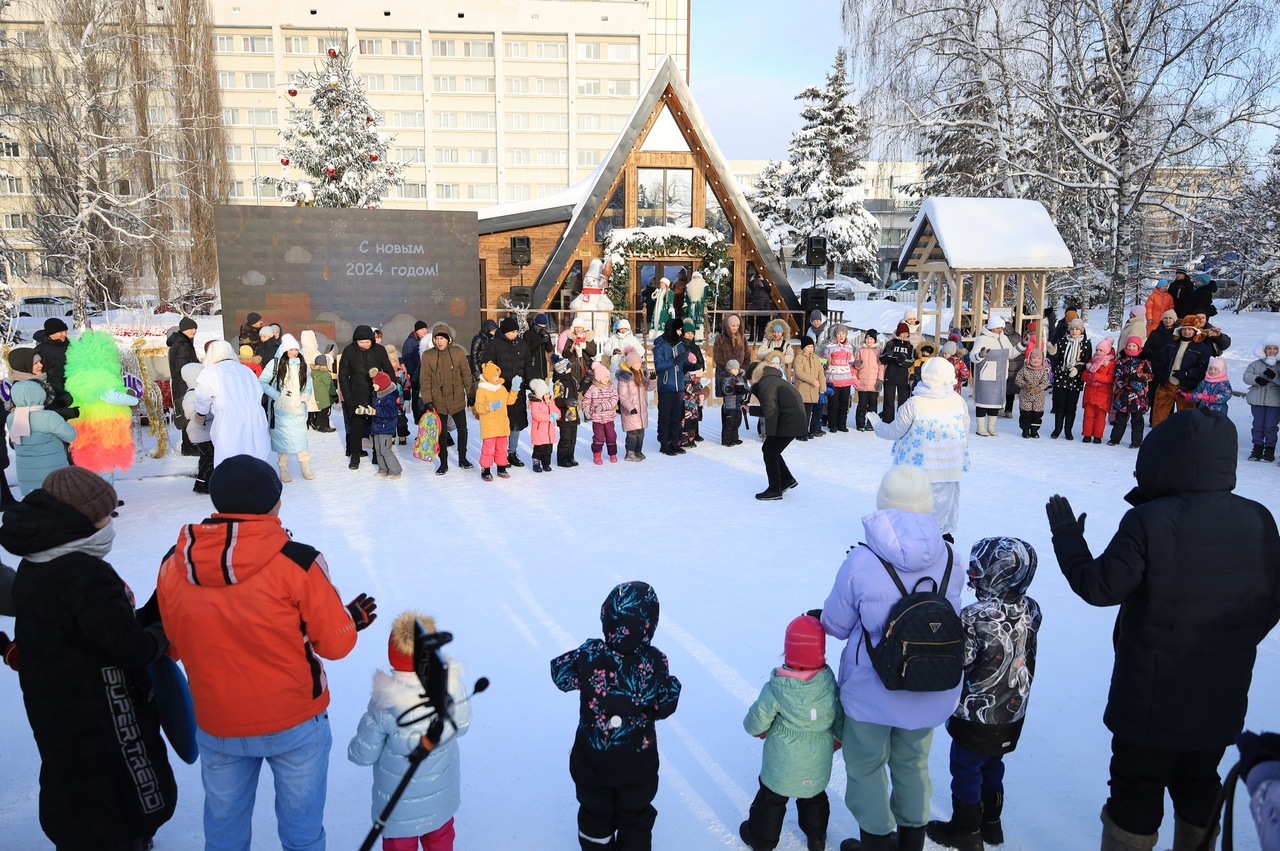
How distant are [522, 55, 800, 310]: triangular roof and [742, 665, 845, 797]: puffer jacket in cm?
1445

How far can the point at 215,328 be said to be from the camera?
20.2 metres

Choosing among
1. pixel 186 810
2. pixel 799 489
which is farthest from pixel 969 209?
pixel 186 810

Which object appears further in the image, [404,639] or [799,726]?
[799,726]

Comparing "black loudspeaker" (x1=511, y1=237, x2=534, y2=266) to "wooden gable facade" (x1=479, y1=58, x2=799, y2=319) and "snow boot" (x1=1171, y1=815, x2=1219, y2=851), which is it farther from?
"snow boot" (x1=1171, y1=815, x2=1219, y2=851)

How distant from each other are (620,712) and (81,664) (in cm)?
167

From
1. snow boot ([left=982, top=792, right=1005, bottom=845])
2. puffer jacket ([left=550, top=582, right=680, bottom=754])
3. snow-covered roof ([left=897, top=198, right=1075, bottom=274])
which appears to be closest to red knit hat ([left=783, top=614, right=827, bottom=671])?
puffer jacket ([left=550, top=582, right=680, bottom=754])

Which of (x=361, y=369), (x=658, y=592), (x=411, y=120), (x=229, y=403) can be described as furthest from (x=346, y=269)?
(x=411, y=120)

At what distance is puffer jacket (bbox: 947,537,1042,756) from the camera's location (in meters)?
2.72

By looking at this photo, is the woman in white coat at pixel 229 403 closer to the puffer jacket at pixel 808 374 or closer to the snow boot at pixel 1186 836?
the puffer jacket at pixel 808 374

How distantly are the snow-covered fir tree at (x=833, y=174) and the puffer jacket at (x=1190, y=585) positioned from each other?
30.0 metres

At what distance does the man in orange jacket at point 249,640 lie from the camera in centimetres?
233

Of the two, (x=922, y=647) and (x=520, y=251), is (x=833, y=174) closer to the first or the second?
(x=520, y=251)

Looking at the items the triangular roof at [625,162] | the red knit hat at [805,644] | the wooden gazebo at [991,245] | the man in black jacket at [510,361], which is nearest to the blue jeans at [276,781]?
the red knit hat at [805,644]

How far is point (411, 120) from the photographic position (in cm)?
5197
